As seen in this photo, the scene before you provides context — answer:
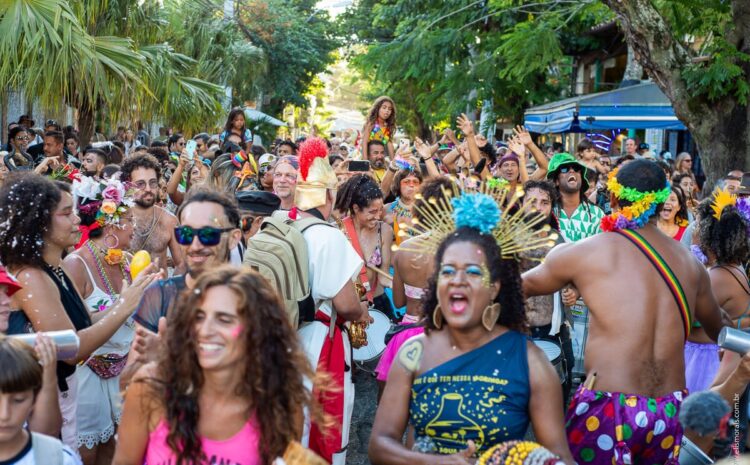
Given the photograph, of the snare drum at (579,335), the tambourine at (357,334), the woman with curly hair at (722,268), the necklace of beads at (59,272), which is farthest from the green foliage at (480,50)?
the necklace of beads at (59,272)

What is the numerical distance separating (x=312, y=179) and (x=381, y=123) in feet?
20.2

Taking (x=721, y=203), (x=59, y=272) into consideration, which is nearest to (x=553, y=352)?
(x=721, y=203)

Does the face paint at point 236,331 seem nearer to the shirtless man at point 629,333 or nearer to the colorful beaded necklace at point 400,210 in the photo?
the shirtless man at point 629,333

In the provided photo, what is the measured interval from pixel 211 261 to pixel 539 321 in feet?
10.1

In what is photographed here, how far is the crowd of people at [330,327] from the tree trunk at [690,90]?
19.4 feet

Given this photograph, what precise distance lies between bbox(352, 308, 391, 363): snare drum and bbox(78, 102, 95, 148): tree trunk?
8.27 metres

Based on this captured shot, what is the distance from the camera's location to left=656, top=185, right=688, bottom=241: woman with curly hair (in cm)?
A: 845

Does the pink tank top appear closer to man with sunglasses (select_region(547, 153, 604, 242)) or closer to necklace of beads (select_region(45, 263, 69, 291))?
necklace of beads (select_region(45, 263, 69, 291))

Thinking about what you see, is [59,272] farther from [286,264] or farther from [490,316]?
[490,316]

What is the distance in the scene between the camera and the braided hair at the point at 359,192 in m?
7.24

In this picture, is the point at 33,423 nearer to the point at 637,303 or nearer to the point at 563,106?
the point at 637,303

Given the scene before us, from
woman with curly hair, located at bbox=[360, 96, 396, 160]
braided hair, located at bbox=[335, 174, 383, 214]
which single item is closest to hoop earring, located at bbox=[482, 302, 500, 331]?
braided hair, located at bbox=[335, 174, 383, 214]

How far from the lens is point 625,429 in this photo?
4027mm

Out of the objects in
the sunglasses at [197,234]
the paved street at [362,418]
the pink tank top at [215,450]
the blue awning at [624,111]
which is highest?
the blue awning at [624,111]
